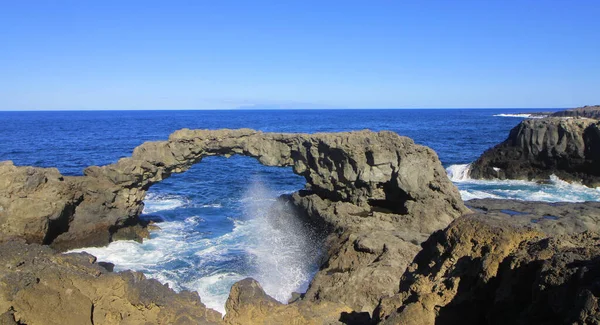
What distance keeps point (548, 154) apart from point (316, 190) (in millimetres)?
26653

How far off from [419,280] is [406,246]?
26.0 ft

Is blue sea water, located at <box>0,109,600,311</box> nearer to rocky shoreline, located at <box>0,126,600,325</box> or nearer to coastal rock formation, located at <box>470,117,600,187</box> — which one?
coastal rock formation, located at <box>470,117,600,187</box>

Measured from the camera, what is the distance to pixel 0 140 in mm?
70688

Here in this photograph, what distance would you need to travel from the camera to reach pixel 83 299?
34.3 feet

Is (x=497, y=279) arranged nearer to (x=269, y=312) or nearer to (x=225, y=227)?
(x=269, y=312)

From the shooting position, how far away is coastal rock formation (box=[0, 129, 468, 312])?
18.8 metres

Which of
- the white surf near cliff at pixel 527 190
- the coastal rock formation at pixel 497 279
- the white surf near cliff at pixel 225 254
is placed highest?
the coastal rock formation at pixel 497 279

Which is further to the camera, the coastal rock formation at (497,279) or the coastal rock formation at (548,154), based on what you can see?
the coastal rock formation at (548,154)

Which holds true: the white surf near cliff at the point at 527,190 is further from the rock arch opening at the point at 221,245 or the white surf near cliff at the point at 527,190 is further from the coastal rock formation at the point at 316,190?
the rock arch opening at the point at 221,245

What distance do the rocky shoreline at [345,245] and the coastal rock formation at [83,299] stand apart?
27 millimetres

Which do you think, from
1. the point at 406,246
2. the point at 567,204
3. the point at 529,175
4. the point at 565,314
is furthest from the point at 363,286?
the point at 529,175

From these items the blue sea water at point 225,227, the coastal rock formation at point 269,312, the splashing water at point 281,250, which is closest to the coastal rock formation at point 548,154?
the blue sea water at point 225,227

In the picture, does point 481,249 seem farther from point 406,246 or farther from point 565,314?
point 406,246

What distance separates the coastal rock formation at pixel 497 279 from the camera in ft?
21.7
